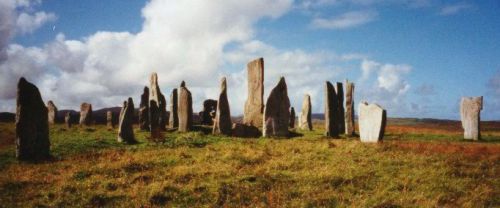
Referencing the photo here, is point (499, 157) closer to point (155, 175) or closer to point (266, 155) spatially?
point (266, 155)

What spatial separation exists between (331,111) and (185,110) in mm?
9971

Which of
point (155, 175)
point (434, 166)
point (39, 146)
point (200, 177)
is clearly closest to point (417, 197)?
point (434, 166)

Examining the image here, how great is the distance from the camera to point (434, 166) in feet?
50.4

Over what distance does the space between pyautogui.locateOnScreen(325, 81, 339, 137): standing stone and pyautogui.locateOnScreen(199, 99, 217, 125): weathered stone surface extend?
41.5ft

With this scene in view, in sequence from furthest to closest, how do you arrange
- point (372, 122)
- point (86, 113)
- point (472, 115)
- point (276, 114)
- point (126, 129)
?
point (86, 113), point (472, 115), point (276, 114), point (372, 122), point (126, 129)

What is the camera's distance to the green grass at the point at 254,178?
1114 centimetres

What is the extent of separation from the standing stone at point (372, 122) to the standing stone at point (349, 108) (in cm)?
513

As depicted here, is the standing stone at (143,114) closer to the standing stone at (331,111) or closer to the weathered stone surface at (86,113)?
the weathered stone surface at (86,113)

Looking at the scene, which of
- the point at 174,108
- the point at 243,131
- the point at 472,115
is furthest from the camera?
the point at 174,108

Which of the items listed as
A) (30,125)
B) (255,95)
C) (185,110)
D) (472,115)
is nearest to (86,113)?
(185,110)

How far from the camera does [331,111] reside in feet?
92.8

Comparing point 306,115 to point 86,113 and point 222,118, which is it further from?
point 86,113

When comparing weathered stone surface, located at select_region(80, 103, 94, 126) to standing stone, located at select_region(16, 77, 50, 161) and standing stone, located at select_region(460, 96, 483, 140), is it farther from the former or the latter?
standing stone, located at select_region(460, 96, 483, 140)

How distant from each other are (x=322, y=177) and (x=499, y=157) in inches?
357
